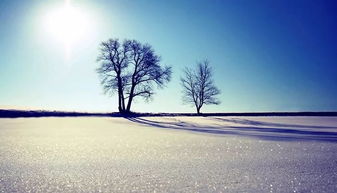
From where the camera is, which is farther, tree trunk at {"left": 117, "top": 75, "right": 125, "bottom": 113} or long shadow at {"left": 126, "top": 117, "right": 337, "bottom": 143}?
tree trunk at {"left": 117, "top": 75, "right": 125, "bottom": 113}

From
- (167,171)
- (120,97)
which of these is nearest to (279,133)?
(167,171)

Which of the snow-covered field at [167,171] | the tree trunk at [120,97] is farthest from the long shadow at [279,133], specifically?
the tree trunk at [120,97]

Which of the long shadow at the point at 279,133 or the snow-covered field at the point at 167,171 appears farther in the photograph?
the long shadow at the point at 279,133

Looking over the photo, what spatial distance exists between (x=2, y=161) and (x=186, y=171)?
1647 millimetres

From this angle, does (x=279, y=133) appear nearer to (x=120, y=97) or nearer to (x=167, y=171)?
(x=167, y=171)

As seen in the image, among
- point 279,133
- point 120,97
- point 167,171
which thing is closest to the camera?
point 167,171

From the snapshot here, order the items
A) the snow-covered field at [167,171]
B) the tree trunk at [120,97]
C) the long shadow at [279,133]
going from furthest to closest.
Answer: the tree trunk at [120,97]
the long shadow at [279,133]
the snow-covered field at [167,171]

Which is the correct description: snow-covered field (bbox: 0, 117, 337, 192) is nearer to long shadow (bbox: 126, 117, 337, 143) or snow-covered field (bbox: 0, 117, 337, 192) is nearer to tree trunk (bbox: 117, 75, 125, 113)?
long shadow (bbox: 126, 117, 337, 143)

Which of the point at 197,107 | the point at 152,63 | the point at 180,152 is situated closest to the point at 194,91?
the point at 197,107

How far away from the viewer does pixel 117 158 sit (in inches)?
109

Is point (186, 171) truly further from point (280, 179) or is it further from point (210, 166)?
point (280, 179)

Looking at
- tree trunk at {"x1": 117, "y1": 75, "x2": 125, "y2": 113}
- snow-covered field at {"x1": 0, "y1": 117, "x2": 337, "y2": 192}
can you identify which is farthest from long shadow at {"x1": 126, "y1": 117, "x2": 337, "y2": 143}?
tree trunk at {"x1": 117, "y1": 75, "x2": 125, "y2": 113}

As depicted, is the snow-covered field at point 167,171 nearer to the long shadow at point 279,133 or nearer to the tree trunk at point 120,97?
the long shadow at point 279,133

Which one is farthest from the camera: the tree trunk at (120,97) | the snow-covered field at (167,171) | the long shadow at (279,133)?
the tree trunk at (120,97)
